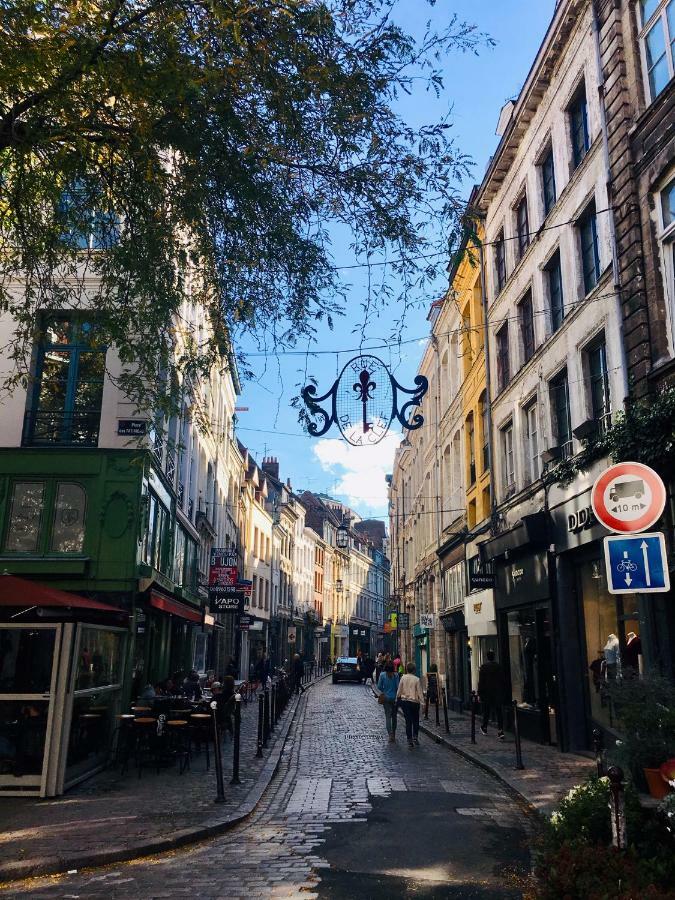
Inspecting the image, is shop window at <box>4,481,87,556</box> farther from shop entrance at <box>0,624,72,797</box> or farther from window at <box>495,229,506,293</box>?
window at <box>495,229,506,293</box>

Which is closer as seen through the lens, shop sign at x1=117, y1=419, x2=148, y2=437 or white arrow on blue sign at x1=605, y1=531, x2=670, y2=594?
white arrow on blue sign at x1=605, y1=531, x2=670, y2=594

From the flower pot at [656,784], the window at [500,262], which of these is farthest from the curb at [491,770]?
the window at [500,262]

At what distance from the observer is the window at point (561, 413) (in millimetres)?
15626

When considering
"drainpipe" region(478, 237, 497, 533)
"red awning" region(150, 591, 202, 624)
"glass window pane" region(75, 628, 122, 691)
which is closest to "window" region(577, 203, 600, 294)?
"drainpipe" region(478, 237, 497, 533)

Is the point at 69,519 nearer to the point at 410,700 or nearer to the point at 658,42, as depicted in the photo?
the point at 410,700

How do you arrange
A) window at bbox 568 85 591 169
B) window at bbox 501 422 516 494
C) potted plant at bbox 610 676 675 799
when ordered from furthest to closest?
window at bbox 501 422 516 494 → window at bbox 568 85 591 169 → potted plant at bbox 610 676 675 799

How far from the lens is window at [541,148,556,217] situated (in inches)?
676

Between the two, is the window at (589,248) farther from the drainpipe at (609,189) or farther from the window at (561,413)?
the window at (561,413)

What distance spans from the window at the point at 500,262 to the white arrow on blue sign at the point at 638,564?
47.8 feet

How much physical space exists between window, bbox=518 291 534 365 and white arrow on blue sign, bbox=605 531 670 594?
459 inches

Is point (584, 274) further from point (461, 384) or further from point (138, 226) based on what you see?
point (461, 384)

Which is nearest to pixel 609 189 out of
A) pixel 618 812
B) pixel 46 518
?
pixel 618 812

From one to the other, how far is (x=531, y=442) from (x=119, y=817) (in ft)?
41.0

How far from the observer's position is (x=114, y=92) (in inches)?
315
